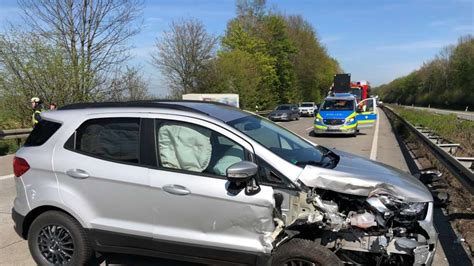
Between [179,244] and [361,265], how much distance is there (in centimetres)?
152

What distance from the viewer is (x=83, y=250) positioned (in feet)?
13.2

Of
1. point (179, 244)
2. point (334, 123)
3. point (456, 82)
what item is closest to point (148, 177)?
point (179, 244)

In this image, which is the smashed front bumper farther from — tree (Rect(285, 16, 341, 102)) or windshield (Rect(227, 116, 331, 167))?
tree (Rect(285, 16, 341, 102))

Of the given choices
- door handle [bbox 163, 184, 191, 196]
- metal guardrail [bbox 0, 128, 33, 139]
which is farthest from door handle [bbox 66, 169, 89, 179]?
metal guardrail [bbox 0, 128, 33, 139]

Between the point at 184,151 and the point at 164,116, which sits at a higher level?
the point at 164,116

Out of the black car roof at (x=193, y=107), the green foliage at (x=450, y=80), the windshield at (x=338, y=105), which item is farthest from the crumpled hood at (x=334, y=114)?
the green foliage at (x=450, y=80)

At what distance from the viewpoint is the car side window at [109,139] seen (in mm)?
3957

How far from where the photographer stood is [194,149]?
3.85 metres

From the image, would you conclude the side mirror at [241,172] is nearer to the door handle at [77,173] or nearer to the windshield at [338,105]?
the door handle at [77,173]

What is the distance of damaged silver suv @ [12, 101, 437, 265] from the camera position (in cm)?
352

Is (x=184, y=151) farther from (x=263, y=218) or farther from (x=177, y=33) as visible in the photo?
(x=177, y=33)

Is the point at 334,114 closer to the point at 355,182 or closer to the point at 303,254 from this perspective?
the point at 355,182

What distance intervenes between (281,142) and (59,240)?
232 centimetres

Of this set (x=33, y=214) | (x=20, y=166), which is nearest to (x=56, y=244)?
(x=33, y=214)
